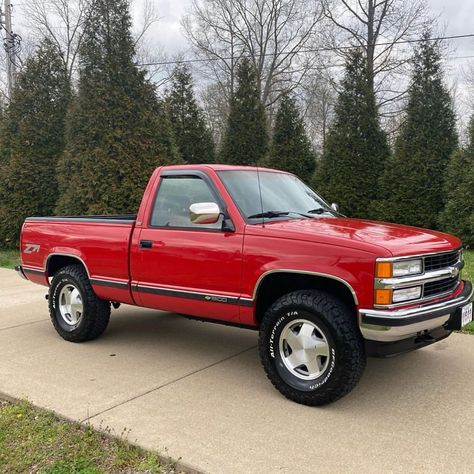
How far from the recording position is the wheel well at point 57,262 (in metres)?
5.80

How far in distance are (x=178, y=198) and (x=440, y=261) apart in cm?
236

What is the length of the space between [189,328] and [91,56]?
8.80 m

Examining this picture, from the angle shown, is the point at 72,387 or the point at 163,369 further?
the point at 163,369

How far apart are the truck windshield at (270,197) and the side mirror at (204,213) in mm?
273

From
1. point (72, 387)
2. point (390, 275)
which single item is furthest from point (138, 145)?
point (390, 275)

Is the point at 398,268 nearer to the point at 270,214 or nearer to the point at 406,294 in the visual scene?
the point at 406,294

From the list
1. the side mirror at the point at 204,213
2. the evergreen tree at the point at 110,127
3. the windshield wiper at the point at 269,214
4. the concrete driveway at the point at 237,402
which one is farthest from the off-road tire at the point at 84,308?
the evergreen tree at the point at 110,127

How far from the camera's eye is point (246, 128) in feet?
52.2

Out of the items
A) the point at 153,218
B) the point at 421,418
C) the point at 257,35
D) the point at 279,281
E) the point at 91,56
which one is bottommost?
the point at 421,418

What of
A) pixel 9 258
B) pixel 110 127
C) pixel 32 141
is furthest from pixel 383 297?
pixel 32 141

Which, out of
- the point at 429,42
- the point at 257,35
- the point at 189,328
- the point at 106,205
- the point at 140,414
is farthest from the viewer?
the point at 257,35

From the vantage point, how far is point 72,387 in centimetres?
433

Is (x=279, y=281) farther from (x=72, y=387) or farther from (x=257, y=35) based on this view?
(x=257, y=35)

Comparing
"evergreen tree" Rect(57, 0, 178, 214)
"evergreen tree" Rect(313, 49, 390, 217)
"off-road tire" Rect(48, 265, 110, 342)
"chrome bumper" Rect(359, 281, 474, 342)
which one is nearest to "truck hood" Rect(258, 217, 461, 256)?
"chrome bumper" Rect(359, 281, 474, 342)
